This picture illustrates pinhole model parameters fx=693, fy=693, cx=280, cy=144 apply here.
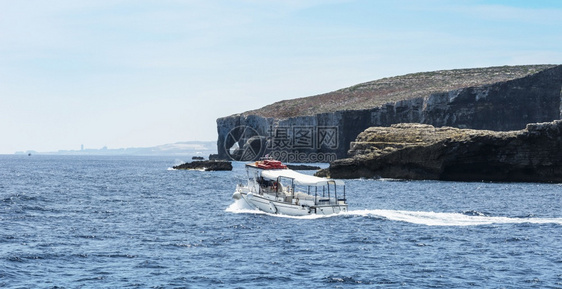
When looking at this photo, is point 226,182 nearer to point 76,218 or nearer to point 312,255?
point 76,218

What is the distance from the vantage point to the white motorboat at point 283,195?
1962 inches

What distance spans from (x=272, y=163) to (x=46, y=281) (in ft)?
92.7

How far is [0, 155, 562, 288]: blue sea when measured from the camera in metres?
29.3

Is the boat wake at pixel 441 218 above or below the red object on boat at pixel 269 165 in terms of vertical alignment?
below

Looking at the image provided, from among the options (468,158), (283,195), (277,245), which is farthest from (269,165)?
(468,158)

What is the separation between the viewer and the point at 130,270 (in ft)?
101

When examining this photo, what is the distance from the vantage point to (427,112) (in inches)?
6329

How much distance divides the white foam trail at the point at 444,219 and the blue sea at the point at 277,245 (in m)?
0.07

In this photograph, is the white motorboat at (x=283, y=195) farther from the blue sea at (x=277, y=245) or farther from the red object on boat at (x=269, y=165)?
→ the blue sea at (x=277, y=245)

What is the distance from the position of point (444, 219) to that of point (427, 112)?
380ft

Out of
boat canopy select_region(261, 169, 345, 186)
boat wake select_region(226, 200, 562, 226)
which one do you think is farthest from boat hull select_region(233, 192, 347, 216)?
boat canopy select_region(261, 169, 345, 186)

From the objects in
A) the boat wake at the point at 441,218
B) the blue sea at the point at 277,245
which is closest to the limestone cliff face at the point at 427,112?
the blue sea at the point at 277,245

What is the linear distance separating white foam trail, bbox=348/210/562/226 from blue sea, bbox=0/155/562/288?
0.07 m

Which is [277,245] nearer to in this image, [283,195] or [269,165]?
[283,195]
